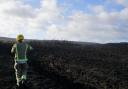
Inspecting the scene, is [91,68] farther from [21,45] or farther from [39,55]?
[21,45]

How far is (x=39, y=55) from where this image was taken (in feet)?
94.3

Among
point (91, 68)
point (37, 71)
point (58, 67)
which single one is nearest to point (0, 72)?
point (37, 71)

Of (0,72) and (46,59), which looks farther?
(46,59)

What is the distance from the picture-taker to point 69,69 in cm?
2441

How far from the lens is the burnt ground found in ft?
67.1

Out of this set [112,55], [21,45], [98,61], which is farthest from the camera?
[112,55]

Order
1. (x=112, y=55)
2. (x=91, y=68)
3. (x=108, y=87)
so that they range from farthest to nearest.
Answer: (x=112, y=55)
(x=91, y=68)
(x=108, y=87)

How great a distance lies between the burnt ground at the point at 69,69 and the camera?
20.5 meters

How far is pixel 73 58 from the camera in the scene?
2900 centimetres

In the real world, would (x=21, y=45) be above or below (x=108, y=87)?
above

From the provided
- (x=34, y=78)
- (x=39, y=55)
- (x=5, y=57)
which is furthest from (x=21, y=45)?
(x=39, y=55)

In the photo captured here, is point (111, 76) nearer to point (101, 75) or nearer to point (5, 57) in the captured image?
point (101, 75)

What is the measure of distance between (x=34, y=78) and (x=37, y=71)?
184 cm

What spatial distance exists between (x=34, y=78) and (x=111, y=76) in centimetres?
418
